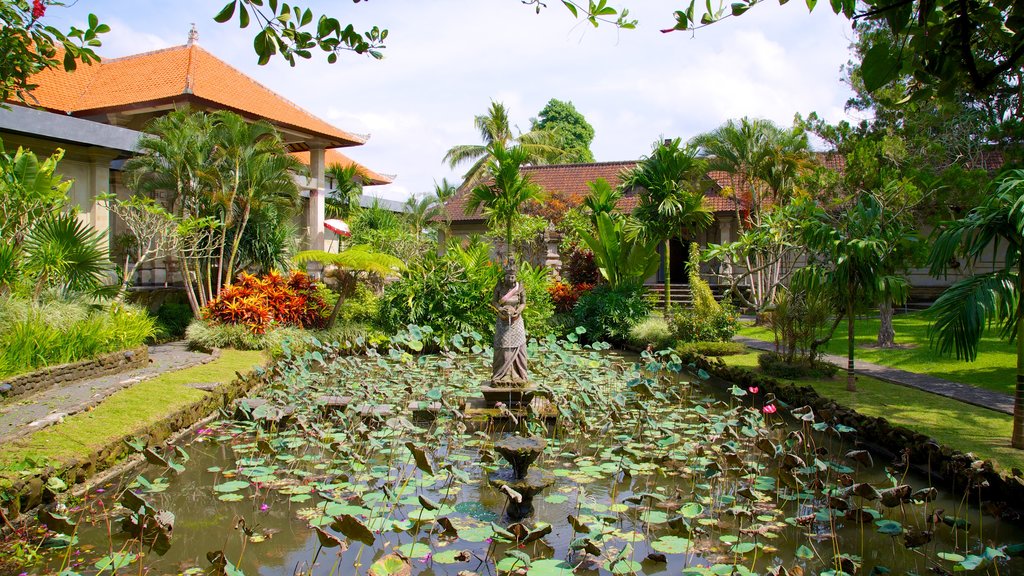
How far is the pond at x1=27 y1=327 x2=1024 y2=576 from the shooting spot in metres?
4.23

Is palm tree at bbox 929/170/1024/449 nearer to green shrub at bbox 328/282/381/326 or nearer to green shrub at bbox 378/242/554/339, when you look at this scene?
green shrub at bbox 378/242/554/339

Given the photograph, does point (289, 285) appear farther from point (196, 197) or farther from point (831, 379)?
point (831, 379)

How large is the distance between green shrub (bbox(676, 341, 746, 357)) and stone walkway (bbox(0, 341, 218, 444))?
8.50 m

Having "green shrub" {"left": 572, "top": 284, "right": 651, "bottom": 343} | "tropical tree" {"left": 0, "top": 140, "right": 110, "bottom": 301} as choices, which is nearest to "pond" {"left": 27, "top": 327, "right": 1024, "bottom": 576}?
"tropical tree" {"left": 0, "top": 140, "right": 110, "bottom": 301}

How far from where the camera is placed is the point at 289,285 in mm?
14836

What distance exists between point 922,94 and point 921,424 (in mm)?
5982

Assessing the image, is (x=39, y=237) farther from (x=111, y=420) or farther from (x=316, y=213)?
(x=316, y=213)

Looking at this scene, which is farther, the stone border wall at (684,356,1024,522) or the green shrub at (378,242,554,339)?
the green shrub at (378,242,554,339)

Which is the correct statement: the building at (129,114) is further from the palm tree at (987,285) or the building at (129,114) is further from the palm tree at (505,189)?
the palm tree at (987,285)

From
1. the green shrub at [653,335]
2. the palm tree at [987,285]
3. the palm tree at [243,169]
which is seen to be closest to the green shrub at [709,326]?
the green shrub at [653,335]

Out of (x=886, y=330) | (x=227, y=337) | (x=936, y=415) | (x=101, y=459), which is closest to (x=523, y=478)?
(x=101, y=459)

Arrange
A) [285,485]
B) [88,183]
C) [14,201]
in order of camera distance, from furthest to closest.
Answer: [88,183] < [14,201] < [285,485]

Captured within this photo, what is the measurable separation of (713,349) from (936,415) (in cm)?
547

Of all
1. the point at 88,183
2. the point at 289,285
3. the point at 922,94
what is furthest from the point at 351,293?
the point at 922,94
